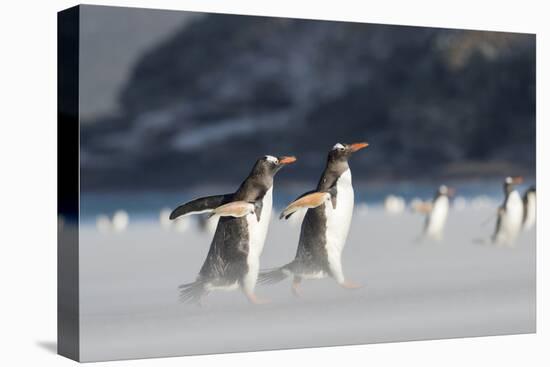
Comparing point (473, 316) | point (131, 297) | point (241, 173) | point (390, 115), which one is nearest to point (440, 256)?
point (473, 316)

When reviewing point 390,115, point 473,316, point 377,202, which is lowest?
point 473,316

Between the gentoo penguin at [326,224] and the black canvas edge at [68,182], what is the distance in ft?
4.32

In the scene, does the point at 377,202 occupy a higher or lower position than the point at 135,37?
lower

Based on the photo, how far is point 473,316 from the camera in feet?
29.8

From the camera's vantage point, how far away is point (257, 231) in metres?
8.27

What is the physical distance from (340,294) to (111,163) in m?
1.83

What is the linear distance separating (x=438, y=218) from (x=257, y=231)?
57.0 inches

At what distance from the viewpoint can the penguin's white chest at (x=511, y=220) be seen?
9.23m

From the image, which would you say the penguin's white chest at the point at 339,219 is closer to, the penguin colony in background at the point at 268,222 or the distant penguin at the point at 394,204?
the penguin colony in background at the point at 268,222

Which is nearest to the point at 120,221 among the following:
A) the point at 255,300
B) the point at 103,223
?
the point at 103,223

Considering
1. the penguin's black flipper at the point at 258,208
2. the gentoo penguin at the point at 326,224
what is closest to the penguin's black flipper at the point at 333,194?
the gentoo penguin at the point at 326,224

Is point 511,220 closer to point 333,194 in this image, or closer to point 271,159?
point 333,194

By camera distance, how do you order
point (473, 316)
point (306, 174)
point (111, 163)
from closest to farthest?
1. point (111, 163)
2. point (306, 174)
3. point (473, 316)

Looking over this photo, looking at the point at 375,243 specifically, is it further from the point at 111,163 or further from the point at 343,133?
the point at 111,163
